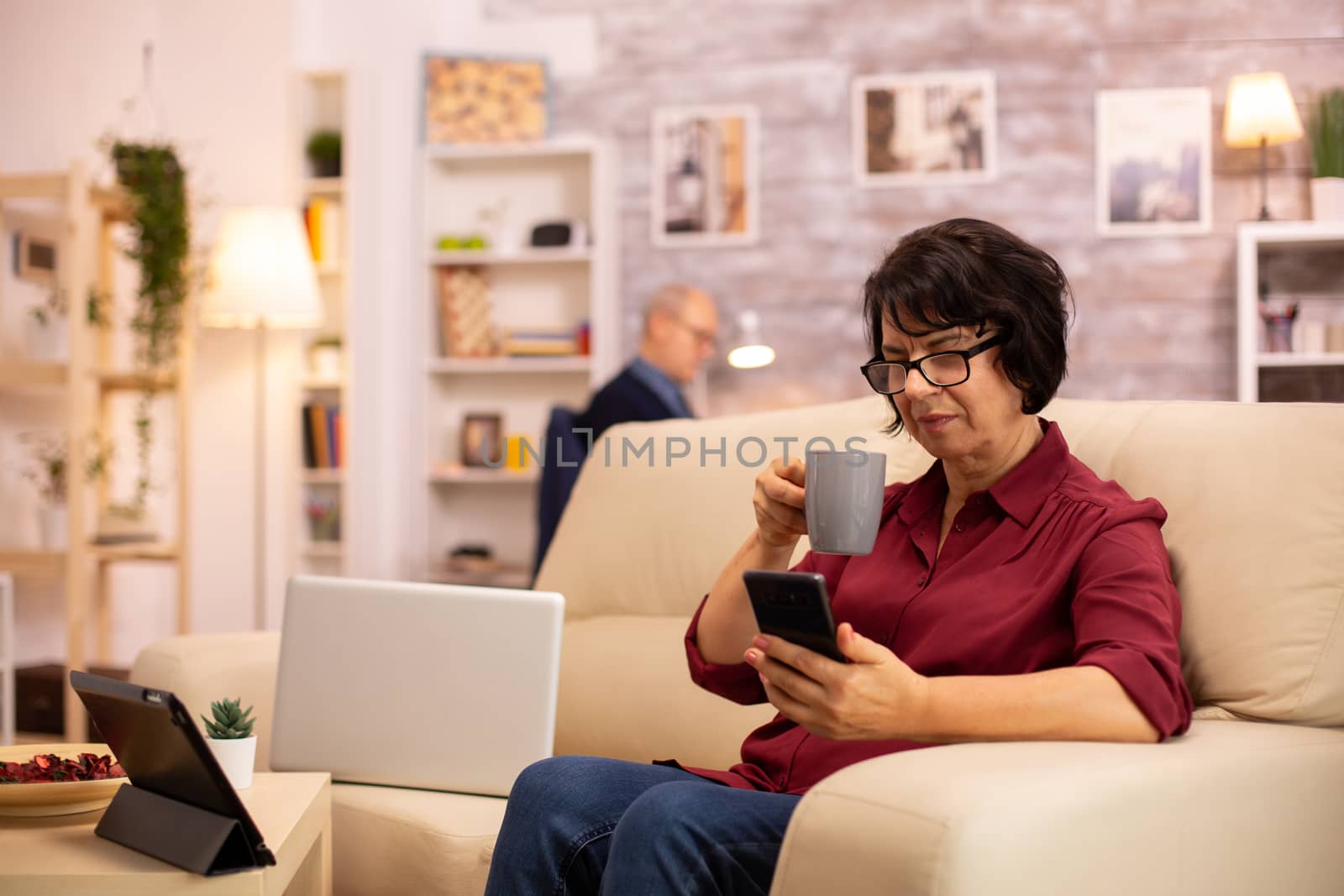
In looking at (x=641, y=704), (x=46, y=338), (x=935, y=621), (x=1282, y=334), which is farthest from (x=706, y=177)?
(x=935, y=621)

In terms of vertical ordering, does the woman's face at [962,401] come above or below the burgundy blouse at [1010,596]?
above

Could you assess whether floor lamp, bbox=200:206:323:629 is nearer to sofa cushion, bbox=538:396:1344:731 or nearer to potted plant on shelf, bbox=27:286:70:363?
potted plant on shelf, bbox=27:286:70:363

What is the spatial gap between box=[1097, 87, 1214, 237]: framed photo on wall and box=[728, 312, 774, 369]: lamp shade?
48.4 inches

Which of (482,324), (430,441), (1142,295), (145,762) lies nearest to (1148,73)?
(1142,295)

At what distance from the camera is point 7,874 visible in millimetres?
1270

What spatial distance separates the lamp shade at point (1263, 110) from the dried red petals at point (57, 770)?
13.2 ft

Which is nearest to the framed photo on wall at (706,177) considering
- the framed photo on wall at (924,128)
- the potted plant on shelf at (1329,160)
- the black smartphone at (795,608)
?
the framed photo on wall at (924,128)

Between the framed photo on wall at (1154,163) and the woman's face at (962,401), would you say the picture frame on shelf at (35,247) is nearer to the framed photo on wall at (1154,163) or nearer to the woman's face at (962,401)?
the framed photo on wall at (1154,163)

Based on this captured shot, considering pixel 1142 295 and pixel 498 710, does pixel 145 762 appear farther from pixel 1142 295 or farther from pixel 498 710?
pixel 1142 295

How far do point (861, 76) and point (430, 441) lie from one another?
2082mm

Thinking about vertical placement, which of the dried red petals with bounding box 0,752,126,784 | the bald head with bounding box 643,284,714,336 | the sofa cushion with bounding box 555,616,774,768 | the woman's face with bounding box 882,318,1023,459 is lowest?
the sofa cushion with bounding box 555,616,774,768

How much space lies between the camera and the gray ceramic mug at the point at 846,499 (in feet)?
4.13

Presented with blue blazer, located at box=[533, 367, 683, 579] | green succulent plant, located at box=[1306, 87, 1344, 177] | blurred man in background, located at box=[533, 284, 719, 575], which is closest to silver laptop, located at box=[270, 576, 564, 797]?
blurred man in background, located at box=[533, 284, 719, 575]

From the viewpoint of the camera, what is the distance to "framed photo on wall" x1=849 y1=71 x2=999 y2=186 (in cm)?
450
